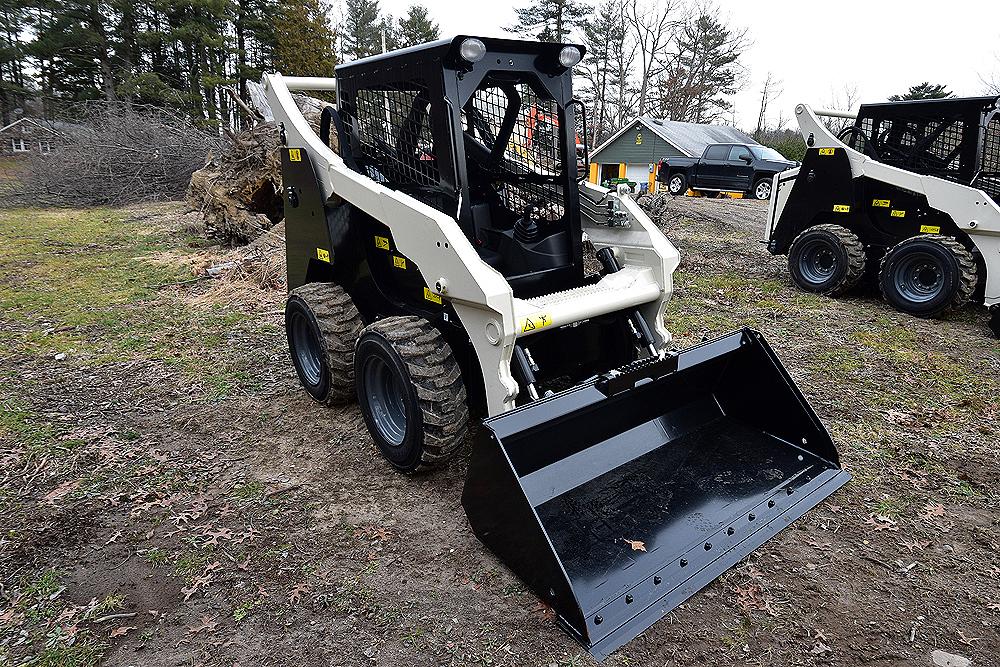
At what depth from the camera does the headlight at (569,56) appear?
357 centimetres

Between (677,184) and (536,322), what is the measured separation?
2079 cm

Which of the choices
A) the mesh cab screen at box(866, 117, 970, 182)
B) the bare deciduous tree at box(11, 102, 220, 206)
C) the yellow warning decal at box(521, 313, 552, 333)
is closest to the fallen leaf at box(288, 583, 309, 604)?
the yellow warning decal at box(521, 313, 552, 333)

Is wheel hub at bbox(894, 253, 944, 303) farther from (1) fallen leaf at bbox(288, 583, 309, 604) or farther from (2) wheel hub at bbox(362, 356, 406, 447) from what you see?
(1) fallen leaf at bbox(288, 583, 309, 604)

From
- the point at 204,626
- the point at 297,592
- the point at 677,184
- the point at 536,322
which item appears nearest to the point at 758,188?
the point at 677,184

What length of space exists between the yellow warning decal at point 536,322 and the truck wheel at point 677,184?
20055 mm

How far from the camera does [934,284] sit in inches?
263

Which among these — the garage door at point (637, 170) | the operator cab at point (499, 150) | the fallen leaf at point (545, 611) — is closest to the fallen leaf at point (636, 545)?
the fallen leaf at point (545, 611)

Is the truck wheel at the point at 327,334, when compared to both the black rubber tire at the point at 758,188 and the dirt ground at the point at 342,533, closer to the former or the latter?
the dirt ground at the point at 342,533

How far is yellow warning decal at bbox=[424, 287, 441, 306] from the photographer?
3476 millimetres

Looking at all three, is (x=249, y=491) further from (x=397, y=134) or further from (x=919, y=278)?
(x=919, y=278)

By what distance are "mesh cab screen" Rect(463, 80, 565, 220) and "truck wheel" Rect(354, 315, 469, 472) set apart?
1047mm

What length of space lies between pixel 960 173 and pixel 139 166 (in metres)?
17.0

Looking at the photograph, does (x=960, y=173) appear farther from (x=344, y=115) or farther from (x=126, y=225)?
(x=126, y=225)

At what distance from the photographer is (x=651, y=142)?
29406mm
